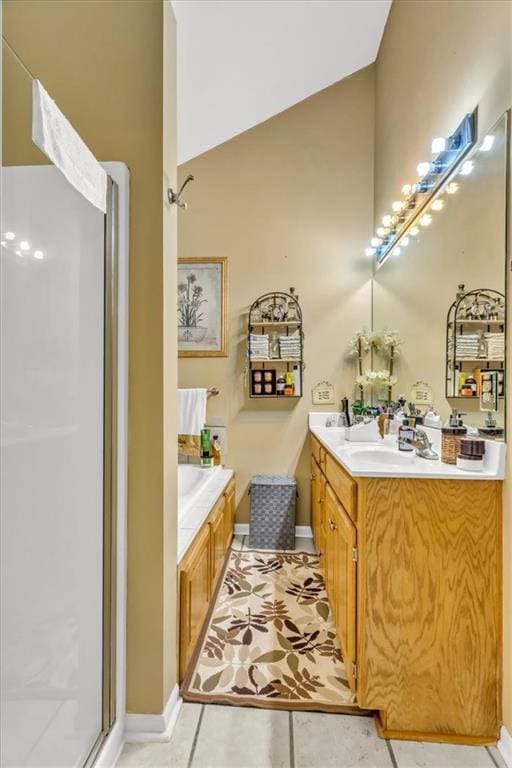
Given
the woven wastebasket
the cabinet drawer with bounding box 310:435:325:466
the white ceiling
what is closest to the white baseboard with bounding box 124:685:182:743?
the cabinet drawer with bounding box 310:435:325:466

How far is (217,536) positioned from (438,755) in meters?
1.34

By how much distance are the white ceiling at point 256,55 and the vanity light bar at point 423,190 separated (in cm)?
125

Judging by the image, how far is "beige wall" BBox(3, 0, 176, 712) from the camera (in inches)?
51.8

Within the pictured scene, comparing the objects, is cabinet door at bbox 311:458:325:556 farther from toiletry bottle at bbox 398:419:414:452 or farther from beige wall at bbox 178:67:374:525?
toiletry bottle at bbox 398:419:414:452

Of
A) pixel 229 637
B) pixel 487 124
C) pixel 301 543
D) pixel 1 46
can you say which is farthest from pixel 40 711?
pixel 487 124

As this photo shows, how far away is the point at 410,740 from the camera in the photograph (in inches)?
52.1

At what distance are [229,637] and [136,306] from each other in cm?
158

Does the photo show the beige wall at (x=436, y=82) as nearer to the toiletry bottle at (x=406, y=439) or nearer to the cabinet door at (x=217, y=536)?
the toiletry bottle at (x=406, y=439)

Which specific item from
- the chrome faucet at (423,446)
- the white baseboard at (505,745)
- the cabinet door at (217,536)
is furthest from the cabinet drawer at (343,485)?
the white baseboard at (505,745)

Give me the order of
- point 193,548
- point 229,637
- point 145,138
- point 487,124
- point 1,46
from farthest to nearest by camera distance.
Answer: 1. point 229,637
2. point 193,548
3. point 487,124
4. point 145,138
5. point 1,46

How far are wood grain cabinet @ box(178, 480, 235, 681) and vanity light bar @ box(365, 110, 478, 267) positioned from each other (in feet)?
6.63

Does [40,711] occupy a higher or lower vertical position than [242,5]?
lower

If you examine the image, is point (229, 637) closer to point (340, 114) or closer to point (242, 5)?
point (242, 5)

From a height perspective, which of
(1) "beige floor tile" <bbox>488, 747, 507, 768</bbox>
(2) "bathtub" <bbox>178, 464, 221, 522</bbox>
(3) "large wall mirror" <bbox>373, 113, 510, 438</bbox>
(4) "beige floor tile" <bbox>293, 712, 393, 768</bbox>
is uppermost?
(3) "large wall mirror" <bbox>373, 113, 510, 438</bbox>
